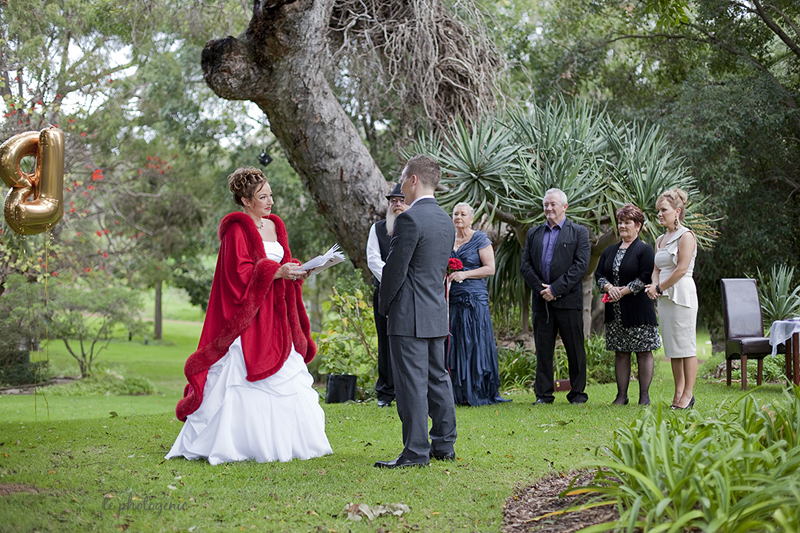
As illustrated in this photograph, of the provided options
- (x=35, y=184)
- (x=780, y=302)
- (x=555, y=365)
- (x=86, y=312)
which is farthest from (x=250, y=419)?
(x=86, y=312)

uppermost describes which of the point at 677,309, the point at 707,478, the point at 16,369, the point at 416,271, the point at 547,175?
the point at 547,175

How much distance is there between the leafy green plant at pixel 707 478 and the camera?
2379 mm

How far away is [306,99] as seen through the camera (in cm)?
741

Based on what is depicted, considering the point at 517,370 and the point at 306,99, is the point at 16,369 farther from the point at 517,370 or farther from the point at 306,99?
the point at 517,370

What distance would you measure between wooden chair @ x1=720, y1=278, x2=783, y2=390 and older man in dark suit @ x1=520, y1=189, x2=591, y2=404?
212 centimetres

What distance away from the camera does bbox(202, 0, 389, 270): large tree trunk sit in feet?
22.6

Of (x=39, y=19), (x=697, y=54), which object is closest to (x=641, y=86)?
(x=697, y=54)

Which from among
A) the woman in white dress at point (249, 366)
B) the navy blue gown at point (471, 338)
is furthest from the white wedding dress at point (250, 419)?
the navy blue gown at point (471, 338)

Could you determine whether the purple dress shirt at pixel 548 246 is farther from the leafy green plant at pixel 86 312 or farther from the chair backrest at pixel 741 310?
the leafy green plant at pixel 86 312

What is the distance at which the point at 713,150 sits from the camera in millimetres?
10664

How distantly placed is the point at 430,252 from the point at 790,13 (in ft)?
33.2

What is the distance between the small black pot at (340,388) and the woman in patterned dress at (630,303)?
272 cm

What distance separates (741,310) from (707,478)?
5.87 m

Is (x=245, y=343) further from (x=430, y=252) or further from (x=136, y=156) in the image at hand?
(x=136, y=156)
